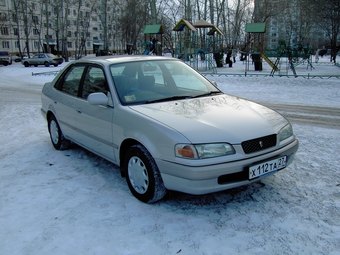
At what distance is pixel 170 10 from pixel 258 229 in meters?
45.4

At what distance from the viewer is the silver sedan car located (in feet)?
10.1

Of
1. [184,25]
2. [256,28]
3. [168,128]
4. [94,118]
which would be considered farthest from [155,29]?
[168,128]

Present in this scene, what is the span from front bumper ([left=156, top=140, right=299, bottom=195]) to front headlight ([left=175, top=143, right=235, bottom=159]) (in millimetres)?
104

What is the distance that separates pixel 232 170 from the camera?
3.08 metres

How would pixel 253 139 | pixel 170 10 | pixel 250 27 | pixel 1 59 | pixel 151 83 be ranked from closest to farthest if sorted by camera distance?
pixel 253 139 < pixel 151 83 < pixel 250 27 < pixel 1 59 < pixel 170 10

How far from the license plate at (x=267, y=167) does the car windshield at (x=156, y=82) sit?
1.37m

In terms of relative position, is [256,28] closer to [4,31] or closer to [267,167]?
[267,167]

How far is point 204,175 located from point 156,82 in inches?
68.8

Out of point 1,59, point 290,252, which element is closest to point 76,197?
point 290,252

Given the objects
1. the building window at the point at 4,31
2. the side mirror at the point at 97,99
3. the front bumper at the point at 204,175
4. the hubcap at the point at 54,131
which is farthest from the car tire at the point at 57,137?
the building window at the point at 4,31

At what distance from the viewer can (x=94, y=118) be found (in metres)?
4.23

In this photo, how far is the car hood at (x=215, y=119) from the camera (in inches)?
124

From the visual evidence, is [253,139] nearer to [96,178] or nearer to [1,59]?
[96,178]

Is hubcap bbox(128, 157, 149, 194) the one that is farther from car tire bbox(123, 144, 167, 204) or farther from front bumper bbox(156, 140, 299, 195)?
front bumper bbox(156, 140, 299, 195)
